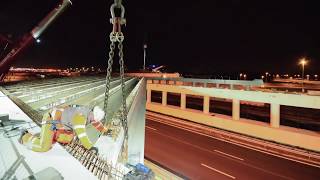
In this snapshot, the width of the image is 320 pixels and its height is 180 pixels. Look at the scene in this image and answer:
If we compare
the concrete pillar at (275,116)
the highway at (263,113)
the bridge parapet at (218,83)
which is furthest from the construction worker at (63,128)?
the highway at (263,113)

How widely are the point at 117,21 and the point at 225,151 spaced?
13842 mm

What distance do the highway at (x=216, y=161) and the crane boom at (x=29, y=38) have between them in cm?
2171

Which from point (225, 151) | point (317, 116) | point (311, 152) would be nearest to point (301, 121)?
point (317, 116)

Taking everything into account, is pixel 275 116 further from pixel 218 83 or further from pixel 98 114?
pixel 98 114

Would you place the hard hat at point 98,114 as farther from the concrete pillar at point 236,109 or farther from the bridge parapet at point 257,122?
the concrete pillar at point 236,109

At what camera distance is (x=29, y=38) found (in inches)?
1208

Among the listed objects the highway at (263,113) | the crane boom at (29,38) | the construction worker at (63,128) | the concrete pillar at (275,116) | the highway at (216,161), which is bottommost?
the highway at (216,161)

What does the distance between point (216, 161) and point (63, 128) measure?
38.8ft

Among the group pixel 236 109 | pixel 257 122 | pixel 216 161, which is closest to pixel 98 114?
pixel 216 161

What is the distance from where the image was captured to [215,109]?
2906cm

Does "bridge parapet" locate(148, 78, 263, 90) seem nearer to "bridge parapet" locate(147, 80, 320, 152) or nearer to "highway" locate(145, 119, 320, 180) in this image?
"bridge parapet" locate(147, 80, 320, 152)

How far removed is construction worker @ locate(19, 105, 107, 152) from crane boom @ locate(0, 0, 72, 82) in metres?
30.0

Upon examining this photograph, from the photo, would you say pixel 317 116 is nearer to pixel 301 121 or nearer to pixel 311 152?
pixel 301 121

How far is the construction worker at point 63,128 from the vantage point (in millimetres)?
4238
